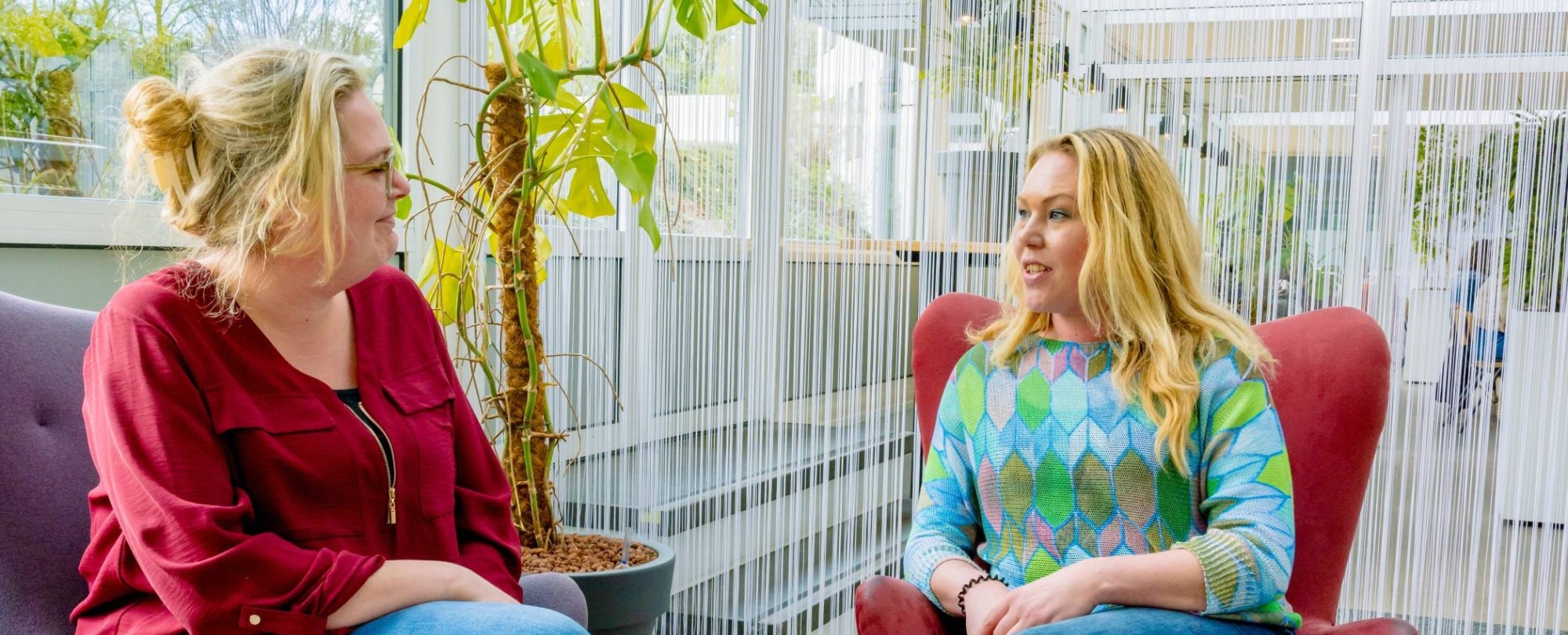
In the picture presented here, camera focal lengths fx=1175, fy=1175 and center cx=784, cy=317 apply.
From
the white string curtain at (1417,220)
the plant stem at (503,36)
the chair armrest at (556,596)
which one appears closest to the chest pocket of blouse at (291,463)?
the chair armrest at (556,596)

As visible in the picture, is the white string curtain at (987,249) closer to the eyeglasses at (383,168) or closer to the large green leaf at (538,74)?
the large green leaf at (538,74)

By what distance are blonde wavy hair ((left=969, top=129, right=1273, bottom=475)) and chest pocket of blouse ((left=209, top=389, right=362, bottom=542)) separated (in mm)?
848

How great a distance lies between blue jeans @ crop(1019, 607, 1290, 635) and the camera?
1.21m

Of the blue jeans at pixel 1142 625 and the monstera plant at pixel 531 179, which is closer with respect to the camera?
the blue jeans at pixel 1142 625

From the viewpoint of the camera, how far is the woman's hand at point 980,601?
1.34 metres

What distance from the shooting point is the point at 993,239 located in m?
2.22

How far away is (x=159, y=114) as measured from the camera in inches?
47.2

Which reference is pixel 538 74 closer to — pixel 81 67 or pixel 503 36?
pixel 503 36

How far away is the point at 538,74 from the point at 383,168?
515 mm

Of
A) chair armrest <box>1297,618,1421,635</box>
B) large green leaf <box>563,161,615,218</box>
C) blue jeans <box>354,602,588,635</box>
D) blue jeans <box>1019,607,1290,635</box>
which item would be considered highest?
large green leaf <box>563,161,615,218</box>

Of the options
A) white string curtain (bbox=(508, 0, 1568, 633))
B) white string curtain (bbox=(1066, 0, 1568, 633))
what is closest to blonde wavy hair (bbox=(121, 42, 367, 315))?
white string curtain (bbox=(508, 0, 1568, 633))

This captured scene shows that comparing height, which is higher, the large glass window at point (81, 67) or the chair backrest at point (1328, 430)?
the large glass window at point (81, 67)

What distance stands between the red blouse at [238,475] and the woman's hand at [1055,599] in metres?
0.62

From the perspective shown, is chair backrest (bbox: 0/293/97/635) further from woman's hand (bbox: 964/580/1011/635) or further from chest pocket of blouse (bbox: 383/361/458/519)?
woman's hand (bbox: 964/580/1011/635)
